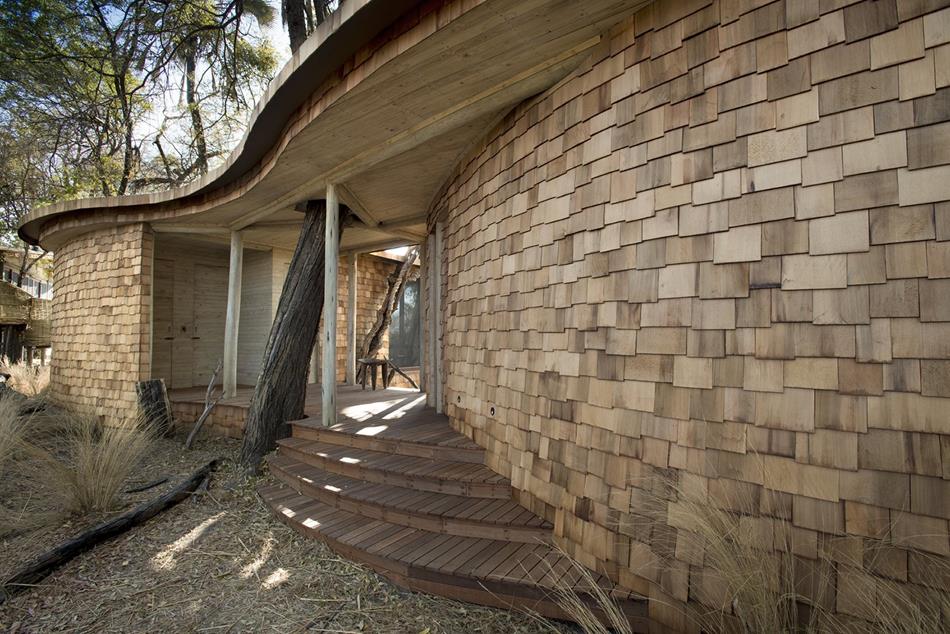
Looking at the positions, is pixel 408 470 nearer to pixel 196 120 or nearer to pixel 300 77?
pixel 300 77

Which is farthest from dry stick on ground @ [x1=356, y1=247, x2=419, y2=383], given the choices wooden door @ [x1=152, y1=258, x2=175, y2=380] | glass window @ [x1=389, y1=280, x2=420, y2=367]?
glass window @ [x1=389, y1=280, x2=420, y2=367]

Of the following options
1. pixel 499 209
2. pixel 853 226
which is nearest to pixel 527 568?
pixel 853 226

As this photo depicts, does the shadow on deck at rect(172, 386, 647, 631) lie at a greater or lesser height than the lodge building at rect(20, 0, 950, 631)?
lesser

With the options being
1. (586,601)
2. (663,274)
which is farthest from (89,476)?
(663,274)

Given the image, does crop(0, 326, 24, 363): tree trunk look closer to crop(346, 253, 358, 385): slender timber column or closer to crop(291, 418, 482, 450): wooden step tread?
crop(346, 253, 358, 385): slender timber column

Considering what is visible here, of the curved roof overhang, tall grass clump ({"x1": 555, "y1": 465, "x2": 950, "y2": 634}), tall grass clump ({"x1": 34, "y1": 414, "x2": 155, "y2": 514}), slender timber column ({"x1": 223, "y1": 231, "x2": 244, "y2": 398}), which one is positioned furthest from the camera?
slender timber column ({"x1": 223, "y1": 231, "x2": 244, "y2": 398})

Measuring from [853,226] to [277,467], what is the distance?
13.3ft

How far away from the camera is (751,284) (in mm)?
1612

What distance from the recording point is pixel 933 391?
1297 millimetres

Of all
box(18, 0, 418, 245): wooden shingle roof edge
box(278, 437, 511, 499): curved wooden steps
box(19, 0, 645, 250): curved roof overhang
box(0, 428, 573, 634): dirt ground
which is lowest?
box(0, 428, 573, 634): dirt ground

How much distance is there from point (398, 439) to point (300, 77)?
2.53 meters

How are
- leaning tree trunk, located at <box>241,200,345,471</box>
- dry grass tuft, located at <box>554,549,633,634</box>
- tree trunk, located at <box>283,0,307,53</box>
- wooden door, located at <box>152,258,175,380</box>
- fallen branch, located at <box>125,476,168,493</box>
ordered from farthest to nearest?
wooden door, located at <box>152,258,175,380</box>, tree trunk, located at <box>283,0,307,53</box>, leaning tree trunk, located at <box>241,200,345,471</box>, fallen branch, located at <box>125,476,168,493</box>, dry grass tuft, located at <box>554,549,633,634</box>

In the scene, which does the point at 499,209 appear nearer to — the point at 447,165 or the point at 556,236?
the point at 556,236

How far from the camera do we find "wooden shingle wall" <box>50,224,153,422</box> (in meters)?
5.63
